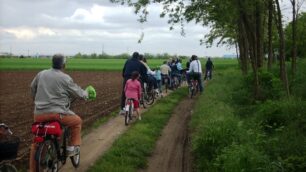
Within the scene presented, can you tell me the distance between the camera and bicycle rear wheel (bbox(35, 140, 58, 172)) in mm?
8672

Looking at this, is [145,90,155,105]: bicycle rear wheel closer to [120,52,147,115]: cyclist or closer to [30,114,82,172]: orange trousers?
[120,52,147,115]: cyclist

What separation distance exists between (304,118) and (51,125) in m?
A: 8.31

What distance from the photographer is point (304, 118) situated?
582 inches

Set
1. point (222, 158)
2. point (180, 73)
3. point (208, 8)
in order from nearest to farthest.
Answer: point (222, 158) < point (208, 8) < point (180, 73)

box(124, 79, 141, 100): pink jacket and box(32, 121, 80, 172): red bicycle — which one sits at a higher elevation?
box(124, 79, 141, 100): pink jacket

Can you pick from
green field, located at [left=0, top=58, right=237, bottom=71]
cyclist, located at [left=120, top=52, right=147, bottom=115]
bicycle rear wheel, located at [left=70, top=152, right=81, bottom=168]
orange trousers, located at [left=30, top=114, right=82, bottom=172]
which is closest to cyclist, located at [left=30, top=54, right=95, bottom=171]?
orange trousers, located at [left=30, top=114, right=82, bottom=172]

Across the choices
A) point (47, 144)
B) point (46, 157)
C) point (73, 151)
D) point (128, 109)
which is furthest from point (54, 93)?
point (128, 109)

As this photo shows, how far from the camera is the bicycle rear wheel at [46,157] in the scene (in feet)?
28.5

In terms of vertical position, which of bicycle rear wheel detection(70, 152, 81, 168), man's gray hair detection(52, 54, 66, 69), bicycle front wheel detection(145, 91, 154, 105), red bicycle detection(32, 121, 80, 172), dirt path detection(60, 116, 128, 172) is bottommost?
dirt path detection(60, 116, 128, 172)

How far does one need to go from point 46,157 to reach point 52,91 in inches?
45.8

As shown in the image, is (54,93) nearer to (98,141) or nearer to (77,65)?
(98,141)

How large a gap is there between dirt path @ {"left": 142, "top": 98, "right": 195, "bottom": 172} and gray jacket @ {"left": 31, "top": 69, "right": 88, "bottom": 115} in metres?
2.68

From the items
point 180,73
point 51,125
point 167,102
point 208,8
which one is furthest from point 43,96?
point 180,73

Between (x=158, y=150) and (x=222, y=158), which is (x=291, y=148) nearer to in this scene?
(x=222, y=158)
